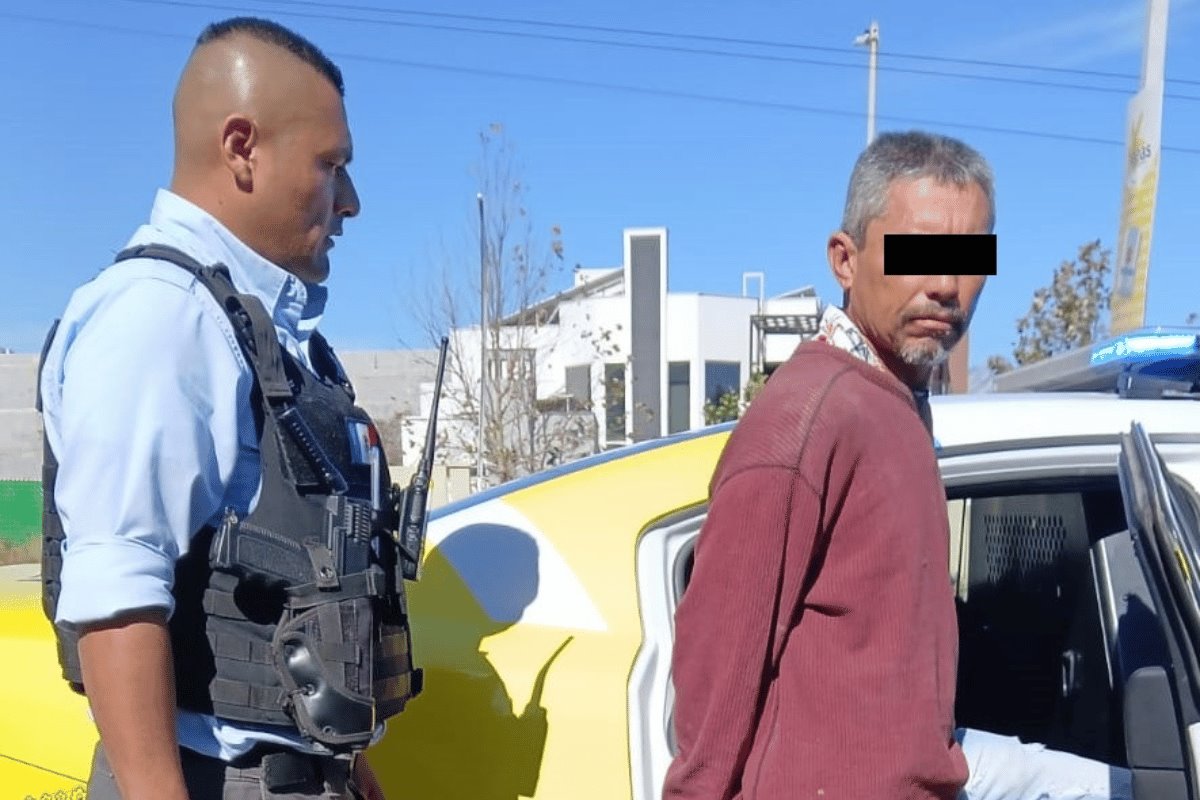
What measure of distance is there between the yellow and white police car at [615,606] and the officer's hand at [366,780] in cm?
10

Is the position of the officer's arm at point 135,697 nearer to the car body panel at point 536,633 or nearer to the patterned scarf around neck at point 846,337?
the car body panel at point 536,633

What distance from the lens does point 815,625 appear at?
1.39m

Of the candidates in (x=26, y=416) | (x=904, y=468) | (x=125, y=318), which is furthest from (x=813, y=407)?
(x=26, y=416)

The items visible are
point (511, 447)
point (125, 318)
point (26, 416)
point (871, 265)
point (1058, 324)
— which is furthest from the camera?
point (26, 416)

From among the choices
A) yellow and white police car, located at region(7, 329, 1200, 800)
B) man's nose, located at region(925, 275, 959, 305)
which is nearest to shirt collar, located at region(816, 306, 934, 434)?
man's nose, located at region(925, 275, 959, 305)

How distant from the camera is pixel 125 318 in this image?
1261mm

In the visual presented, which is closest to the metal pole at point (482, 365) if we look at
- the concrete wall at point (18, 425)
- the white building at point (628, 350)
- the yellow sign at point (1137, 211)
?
the white building at point (628, 350)

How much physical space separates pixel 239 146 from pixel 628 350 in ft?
57.8

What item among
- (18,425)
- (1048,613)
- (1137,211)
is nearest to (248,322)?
(1048,613)

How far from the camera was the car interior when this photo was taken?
237 centimetres

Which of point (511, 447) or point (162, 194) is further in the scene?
point (511, 447)

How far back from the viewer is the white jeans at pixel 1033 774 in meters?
2.35

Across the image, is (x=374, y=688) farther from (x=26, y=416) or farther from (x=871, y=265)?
(x=26, y=416)

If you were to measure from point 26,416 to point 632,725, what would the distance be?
3268 cm
